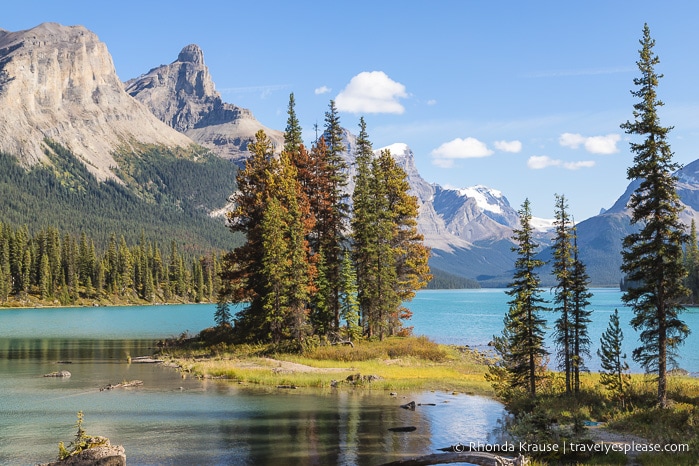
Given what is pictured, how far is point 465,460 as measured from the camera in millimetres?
22000

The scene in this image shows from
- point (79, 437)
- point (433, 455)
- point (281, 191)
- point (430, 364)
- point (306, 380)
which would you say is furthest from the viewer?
point (281, 191)

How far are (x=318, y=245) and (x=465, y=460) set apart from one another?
45162mm

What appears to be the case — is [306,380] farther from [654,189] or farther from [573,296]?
[654,189]

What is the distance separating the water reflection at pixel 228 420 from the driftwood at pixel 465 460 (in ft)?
5.12

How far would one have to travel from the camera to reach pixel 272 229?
190 ft

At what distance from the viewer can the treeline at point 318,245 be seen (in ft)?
192

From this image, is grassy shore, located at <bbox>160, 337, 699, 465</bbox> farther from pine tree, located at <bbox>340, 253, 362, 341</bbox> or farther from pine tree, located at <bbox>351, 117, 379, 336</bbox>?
pine tree, located at <bbox>351, 117, 379, 336</bbox>

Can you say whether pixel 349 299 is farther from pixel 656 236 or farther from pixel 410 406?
pixel 656 236

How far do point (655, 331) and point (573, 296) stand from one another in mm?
4896

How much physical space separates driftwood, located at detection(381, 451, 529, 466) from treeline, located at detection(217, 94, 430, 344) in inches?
1348

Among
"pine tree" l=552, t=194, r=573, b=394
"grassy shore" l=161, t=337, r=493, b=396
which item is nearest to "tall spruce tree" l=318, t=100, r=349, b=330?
"grassy shore" l=161, t=337, r=493, b=396

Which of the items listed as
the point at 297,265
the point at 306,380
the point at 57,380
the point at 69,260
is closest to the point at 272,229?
the point at 297,265

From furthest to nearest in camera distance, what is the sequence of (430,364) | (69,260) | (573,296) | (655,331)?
1. (69,260)
2. (430,364)
3. (573,296)
4. (655,331)

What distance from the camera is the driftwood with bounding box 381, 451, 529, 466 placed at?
2083 cm
